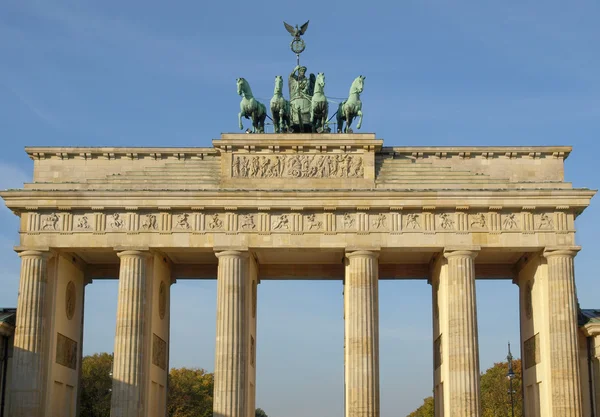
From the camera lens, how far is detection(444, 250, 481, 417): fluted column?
45.7m

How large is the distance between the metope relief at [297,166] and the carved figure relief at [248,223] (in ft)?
7.47

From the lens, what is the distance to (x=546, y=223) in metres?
47.4

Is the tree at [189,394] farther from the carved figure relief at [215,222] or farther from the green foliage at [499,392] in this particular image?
the carved figure relief at [215,222]

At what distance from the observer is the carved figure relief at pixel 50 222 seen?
47.8 metres

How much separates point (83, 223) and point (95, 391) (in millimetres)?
44258

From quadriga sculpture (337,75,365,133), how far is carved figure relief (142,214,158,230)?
11.2 meters

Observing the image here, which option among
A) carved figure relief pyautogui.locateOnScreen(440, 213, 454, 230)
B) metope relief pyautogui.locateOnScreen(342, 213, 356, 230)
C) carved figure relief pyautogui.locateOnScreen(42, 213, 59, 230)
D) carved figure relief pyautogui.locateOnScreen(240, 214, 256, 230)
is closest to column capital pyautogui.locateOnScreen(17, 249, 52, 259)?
carved figure relief pyautogui.locateOnScreen(42, 213, 59, 230)

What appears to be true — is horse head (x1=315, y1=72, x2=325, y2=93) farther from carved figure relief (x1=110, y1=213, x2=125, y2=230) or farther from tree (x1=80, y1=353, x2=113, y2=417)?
tree (x1=80, y1=353, x2=113, y2=417)

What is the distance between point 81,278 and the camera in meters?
53.5

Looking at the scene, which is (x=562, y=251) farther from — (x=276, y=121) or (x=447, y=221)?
(x=276, y=121)

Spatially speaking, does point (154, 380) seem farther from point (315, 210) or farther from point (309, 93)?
point (309, 93)

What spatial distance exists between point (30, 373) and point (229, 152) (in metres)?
14.7

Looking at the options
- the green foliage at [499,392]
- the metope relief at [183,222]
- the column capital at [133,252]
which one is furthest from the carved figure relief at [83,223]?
the green foliage at [499,392]

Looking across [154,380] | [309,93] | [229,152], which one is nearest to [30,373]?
[154,380]
